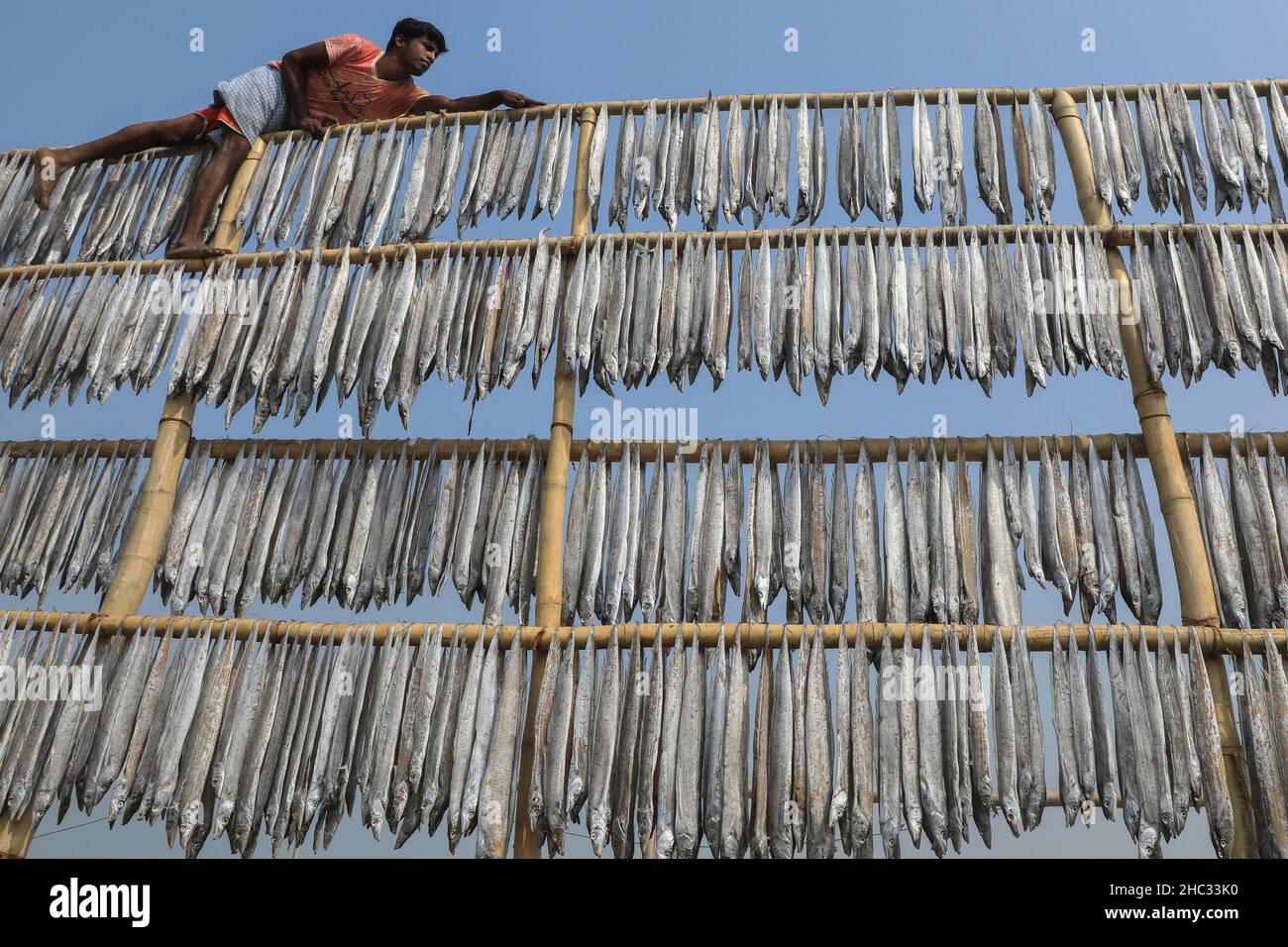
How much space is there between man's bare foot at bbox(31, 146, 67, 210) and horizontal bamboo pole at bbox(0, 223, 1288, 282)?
2.97 ft

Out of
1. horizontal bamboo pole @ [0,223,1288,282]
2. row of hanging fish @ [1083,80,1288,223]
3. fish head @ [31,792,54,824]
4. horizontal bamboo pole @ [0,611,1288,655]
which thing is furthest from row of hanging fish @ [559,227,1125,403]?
fish head @ [31,792,54,824]

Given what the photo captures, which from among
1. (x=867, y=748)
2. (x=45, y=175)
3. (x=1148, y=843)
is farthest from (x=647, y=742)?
(x=45, y=175)

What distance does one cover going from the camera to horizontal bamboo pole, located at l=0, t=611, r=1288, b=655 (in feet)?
15.7

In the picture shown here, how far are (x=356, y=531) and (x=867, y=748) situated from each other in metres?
2.57

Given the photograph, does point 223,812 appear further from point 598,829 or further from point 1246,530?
point 1246,530

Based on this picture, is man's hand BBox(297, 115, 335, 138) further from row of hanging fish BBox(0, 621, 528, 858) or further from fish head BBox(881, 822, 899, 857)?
fish head BBox(881, 822, 899, 857)

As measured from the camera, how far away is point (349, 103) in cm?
682

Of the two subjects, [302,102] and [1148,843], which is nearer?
[1148,843]

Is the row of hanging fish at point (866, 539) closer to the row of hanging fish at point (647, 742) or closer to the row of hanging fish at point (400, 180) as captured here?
the row of hanging fish at point (647, 742)

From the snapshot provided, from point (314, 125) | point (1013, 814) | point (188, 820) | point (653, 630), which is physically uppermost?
point (314, 125)

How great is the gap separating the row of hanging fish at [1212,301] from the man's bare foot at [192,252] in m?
4.73

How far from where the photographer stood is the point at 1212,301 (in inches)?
215

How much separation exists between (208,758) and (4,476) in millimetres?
2267

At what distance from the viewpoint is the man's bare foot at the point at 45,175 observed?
22.4 ft
